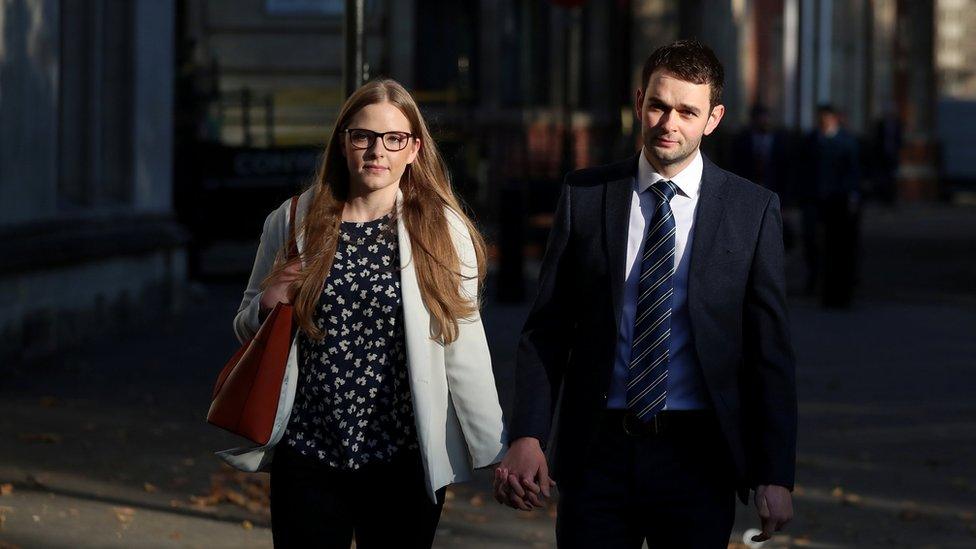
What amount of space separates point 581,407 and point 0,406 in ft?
23.3

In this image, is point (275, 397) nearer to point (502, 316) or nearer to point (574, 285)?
point (574, 285)

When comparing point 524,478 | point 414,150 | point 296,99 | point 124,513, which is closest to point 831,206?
point 124,513

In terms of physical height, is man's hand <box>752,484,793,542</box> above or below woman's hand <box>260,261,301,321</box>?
below

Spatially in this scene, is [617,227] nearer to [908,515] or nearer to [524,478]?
[524,478]

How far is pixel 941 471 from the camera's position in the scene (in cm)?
914

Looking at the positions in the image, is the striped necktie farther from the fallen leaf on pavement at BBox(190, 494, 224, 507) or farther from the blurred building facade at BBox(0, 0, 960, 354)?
the fallen leaf on pavement at BBox(190, 494, 224, 507)

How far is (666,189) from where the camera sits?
13.6 ft

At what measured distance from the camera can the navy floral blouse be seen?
426 cm

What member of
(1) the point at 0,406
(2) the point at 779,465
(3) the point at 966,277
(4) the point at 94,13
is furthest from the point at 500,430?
(3) the point at 966,277

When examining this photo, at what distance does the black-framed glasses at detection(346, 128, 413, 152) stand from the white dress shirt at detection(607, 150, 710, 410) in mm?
565

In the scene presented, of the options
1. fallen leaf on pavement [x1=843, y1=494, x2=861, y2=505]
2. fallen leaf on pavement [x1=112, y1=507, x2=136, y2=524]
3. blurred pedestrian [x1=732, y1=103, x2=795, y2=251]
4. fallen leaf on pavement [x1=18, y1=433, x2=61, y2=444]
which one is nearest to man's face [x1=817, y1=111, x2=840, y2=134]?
blurred pedestrian [x1=732, y1=103, x2=795, y2=251]

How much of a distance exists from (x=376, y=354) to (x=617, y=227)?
629mm

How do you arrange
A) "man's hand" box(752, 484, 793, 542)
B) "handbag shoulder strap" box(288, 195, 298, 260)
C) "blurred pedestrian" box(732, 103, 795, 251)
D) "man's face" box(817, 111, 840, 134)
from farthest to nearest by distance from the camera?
1. "blurred pedestrian" box(732, 103, 795, 251)
2. "man's face" box(817, 111, 840, 134)
3. "handbag shoulder strap" box(288, 195, 298, 260)
4. "man's hand" box(752, 484, 793, 542)

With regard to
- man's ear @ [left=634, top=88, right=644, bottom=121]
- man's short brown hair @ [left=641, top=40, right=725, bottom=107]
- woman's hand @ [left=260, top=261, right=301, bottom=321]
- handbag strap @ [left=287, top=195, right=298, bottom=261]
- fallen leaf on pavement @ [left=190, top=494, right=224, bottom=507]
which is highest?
man's short brown hair @ [left=641, top=40, right=725, bottom=107]
